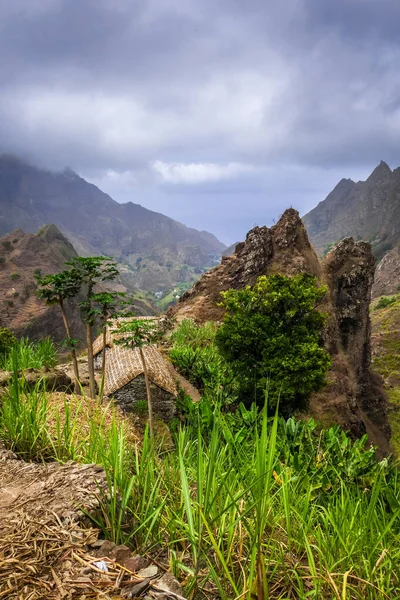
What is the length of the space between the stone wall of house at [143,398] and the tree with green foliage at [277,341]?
126 inches

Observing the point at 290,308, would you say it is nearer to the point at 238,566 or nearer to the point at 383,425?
the point at 238,566

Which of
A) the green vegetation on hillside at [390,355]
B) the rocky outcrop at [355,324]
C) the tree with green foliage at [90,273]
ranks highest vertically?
the tree with green foliage at [90,273]

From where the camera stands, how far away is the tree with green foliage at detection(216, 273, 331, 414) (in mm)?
14992

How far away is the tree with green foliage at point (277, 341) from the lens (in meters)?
15.0

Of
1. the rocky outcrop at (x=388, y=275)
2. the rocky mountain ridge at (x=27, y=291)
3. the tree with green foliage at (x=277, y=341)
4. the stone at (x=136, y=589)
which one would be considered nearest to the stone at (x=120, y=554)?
the stone at (x=136, y=589)

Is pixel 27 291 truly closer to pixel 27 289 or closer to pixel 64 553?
pixel 27 289

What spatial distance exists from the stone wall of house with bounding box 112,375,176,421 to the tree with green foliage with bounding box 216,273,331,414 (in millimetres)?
3204

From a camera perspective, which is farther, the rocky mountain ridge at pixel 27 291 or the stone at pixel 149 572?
the rocky mountain ridge at pixel 27 291

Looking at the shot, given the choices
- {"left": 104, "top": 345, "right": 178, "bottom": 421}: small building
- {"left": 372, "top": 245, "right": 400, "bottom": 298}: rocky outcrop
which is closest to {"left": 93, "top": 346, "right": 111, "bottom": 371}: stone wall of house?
{"left": 104, "top": 345, "right": 178, "bottom": 421}: small building

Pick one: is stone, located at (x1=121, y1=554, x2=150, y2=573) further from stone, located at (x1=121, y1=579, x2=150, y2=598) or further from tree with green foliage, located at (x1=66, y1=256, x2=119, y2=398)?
tree with green foliage, located at (x1=66, y1=256, x2=119, y2=398)

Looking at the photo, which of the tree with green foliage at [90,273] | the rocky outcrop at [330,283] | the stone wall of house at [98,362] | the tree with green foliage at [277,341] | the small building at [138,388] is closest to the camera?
the tree with green foliage at [90,273]

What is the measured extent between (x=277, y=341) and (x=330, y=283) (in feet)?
66.2

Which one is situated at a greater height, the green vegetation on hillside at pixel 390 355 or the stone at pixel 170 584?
the stone at pixel 170 584

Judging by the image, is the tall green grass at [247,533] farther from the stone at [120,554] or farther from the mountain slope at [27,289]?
the mountain slope at [27,289]
